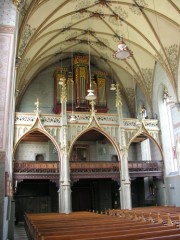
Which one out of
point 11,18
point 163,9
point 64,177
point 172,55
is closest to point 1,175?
point 11,18

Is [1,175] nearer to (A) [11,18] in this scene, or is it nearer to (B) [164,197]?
(A) [11,18]

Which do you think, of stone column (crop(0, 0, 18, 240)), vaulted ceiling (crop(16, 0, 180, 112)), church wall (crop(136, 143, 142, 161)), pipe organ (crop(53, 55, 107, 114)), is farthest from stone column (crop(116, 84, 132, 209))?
stone column (crop(0, 0, 18, 240))

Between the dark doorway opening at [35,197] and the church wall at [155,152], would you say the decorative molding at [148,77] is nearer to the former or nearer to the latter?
the church wall at [155,152]

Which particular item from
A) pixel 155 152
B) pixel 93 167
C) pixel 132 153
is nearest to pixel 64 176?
pixel 93 167

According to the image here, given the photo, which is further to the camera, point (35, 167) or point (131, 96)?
point (131, 96)

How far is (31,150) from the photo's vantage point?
22.2m

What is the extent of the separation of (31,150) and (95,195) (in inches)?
259

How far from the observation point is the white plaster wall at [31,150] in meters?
21.9

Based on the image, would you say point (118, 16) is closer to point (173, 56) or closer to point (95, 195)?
point (173, 56)

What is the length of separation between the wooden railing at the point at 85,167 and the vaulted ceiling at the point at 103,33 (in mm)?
5484

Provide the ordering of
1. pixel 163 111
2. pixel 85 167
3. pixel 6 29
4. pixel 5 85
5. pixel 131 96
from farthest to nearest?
pixel 131 96 → pixel 163 111 → pixel 85 167 → pixel 6 29 → pixel 5 85

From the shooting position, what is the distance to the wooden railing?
17797 millimetres

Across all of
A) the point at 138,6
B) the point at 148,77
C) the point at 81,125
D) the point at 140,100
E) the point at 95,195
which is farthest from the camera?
the point at 140,100

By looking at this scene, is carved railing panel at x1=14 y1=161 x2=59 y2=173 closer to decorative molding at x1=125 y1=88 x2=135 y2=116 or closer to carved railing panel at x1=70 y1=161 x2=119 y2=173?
carved railing panel at x1=70 y1=161 x2=119 y2=173
